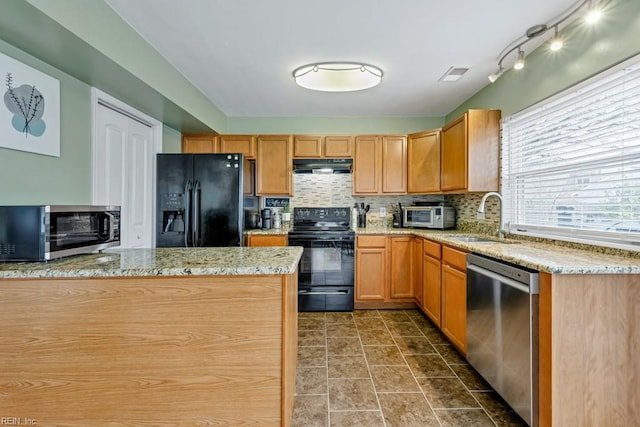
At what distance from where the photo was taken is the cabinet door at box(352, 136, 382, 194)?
3914mm

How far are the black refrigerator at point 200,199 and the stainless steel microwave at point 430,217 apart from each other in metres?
2.09

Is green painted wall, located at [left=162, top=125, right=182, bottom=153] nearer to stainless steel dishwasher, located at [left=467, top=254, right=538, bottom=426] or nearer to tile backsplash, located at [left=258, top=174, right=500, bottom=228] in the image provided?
tile backsplash, located at [left=258, top=174, right=500, bottom=228]

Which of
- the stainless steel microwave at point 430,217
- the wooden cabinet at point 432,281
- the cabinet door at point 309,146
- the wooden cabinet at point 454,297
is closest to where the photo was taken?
the wooden cabinet at point 454,297

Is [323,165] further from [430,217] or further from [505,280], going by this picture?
[505,280]

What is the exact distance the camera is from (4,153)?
1.69 m

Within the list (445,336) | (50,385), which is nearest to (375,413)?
(445,336)

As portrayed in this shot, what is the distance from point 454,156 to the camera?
3215 millimetres

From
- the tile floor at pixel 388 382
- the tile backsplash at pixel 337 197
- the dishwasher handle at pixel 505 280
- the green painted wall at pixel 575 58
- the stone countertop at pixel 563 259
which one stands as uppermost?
the green painted wall at pixel 575 58

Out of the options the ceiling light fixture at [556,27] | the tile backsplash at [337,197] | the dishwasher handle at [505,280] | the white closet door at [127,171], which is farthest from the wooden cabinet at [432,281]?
the white closet door at [127,171]

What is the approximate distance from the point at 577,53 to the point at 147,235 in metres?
3.86

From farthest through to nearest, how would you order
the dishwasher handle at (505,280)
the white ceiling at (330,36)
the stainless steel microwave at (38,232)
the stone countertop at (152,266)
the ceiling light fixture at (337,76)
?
1. the ceiling light fixture at (337,76)
2. the white ceiling at (330,36)
3. the dishwasher handle at (505,280)
4. the stainless steel microwave at (38,232)
5. the stone countertop at (152,266)

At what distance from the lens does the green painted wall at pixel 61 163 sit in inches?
68.0

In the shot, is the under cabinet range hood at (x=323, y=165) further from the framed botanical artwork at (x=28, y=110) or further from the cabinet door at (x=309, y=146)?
the framed botanical artwork at (x=28, y=110)

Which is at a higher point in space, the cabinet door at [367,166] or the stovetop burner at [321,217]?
the cabinet door at [367,166]
